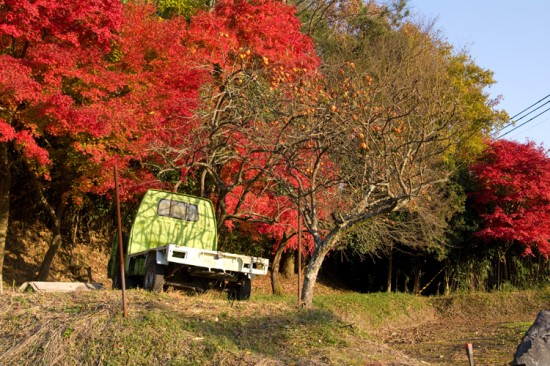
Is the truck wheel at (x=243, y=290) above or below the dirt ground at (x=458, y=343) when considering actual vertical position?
above

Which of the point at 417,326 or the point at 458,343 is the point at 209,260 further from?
the point at 417,326

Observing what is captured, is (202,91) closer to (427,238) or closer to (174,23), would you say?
(174,23)

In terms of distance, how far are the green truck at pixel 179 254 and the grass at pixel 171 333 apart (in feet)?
1.95

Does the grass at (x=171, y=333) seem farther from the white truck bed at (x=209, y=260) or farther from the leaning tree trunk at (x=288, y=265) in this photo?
the leaning tree trunk at (x=288, y=265)

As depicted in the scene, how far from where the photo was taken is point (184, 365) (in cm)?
735

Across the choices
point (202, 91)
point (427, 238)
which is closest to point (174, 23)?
point (202, 91)

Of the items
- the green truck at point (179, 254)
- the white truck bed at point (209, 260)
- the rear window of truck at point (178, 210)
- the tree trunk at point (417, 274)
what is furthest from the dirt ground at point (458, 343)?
the tree trunk at point (417, 274)

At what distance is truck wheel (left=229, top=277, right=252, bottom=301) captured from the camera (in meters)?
11.1

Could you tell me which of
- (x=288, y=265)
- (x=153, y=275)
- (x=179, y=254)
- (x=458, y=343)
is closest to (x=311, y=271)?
(x=179, y=254)

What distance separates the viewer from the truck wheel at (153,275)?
10.2 meters

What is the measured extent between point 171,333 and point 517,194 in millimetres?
17701

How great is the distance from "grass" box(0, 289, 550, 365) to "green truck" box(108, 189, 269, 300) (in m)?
0.59

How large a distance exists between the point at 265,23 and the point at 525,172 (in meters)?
11.1

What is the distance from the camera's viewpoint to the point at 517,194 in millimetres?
22531
